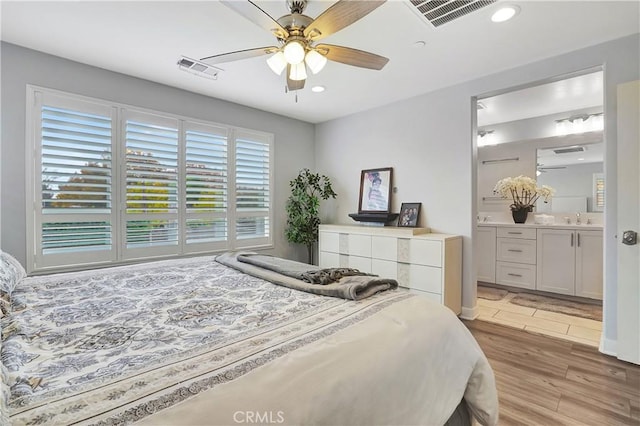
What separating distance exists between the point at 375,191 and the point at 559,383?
2.74 m

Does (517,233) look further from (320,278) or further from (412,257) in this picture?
(320,278)

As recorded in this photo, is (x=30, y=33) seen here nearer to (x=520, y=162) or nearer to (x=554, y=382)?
(x=554, y=382)

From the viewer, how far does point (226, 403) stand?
2.39 ft

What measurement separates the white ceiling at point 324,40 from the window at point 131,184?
22.7 inches

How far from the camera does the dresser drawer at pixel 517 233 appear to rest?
419 centimetres

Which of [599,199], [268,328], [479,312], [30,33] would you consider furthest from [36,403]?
[599,199]

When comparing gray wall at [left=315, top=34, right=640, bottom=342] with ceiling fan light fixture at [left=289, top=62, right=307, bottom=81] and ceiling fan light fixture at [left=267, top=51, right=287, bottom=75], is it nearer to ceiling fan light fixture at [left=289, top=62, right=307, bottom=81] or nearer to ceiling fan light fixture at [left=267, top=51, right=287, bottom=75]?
ceiling fan light fixture at [left=289, top=62, right=307, bottom=81]

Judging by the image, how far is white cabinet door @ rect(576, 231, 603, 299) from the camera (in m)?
3.66

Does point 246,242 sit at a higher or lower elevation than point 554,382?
higher

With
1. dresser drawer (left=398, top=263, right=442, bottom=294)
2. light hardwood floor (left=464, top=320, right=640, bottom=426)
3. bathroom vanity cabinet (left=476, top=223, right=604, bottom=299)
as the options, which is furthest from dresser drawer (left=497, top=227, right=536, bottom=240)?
dresser drawer (left=398, top=263, right=442, bottom=294)

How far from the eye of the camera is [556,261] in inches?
157

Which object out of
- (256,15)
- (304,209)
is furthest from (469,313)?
(256,15)

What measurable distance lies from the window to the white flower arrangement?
3733 mm

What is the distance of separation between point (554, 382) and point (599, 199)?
310 cm
